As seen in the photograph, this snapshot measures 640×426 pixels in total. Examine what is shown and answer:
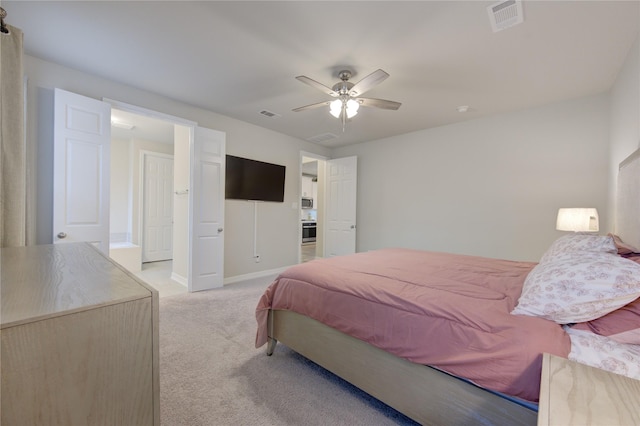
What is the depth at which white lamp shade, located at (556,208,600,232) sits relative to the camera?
8.51 ft

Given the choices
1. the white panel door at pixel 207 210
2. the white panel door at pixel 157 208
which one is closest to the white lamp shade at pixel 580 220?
the white panel door at pixel 207 210

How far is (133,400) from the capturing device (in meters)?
0.72

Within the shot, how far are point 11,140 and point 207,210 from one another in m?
2.12

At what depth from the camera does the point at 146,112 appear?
322 centimetres

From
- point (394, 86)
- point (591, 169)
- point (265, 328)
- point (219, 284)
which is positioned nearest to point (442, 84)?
point (394, 86)

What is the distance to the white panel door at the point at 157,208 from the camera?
5513mm

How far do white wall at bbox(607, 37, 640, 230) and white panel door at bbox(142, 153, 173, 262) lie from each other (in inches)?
273

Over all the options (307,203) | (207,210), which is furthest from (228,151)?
(307,203)

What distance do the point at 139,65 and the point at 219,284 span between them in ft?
9.29

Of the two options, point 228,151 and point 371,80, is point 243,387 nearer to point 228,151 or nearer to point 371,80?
point 371,80

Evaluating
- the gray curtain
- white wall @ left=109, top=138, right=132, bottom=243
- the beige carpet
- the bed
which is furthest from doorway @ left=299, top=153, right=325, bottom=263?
the gray curtain

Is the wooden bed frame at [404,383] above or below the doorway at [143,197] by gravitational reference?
below

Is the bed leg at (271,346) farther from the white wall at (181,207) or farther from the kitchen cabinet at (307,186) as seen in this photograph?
the kitchen cabinet at (307,186)

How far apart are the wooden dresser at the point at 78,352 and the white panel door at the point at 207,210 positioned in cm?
289
